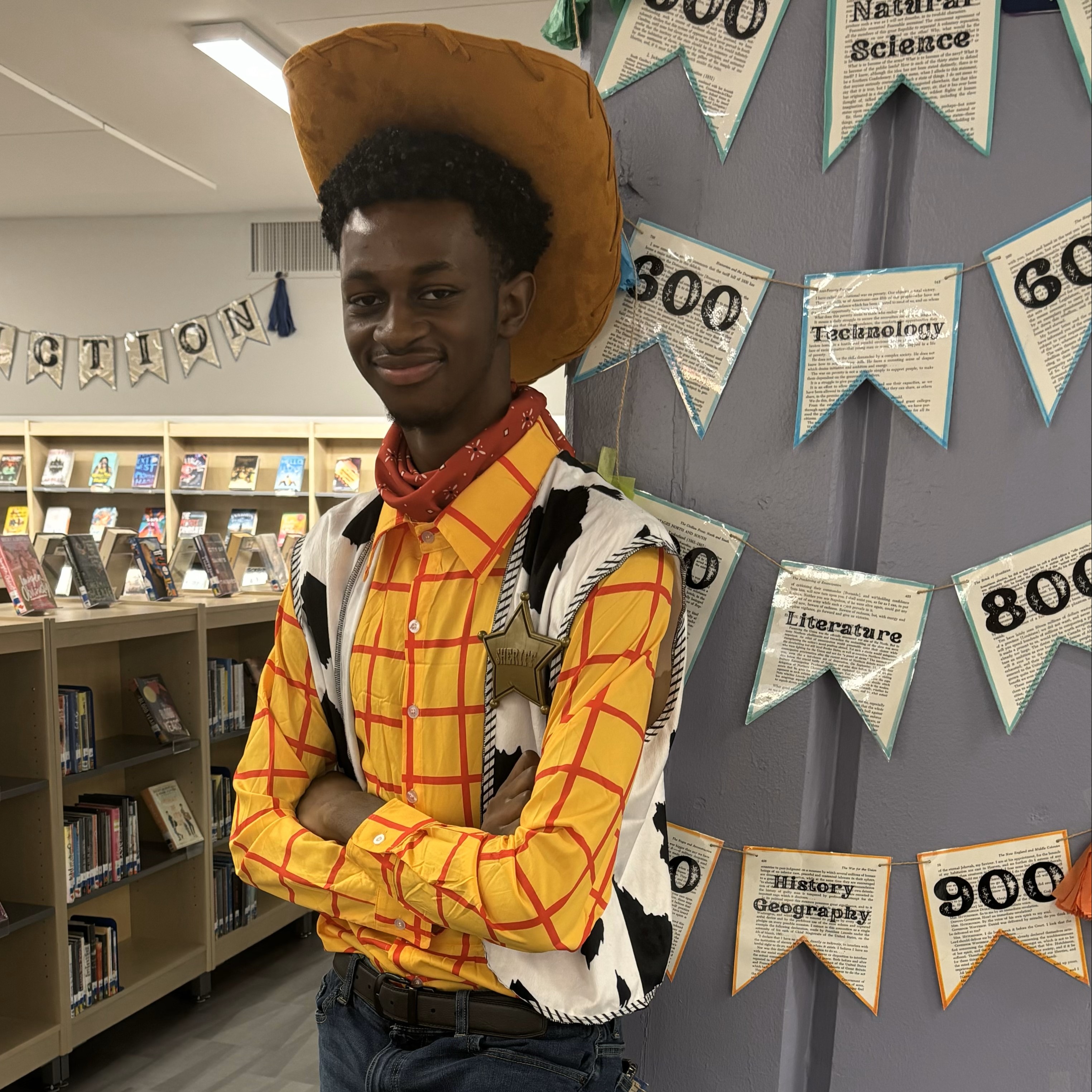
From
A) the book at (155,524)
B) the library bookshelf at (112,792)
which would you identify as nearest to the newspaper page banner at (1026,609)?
the library bookshelf at (112,792)

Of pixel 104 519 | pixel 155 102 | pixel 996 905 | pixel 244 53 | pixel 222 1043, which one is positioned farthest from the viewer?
pixel 104 519

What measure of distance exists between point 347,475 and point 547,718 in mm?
→ 6127

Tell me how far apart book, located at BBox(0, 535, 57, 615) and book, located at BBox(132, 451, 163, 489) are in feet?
14.7

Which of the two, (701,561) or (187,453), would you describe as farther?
(187,453)

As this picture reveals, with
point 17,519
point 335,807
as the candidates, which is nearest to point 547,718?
point 335,807

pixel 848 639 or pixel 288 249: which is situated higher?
pixel 288 249

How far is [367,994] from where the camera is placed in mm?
1137

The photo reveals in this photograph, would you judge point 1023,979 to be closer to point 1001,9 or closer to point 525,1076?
point 525,1076

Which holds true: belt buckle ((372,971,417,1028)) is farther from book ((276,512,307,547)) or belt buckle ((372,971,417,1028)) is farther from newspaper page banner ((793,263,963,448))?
book ((276,512,307,547))

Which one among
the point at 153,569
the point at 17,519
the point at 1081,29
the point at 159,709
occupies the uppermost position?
the point at 1081,29

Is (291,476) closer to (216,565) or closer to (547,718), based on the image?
(216,565)

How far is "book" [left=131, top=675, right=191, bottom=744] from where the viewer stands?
11.3ft

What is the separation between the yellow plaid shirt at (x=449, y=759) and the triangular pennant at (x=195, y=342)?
704 centimetres

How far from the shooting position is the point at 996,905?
4.08ft
